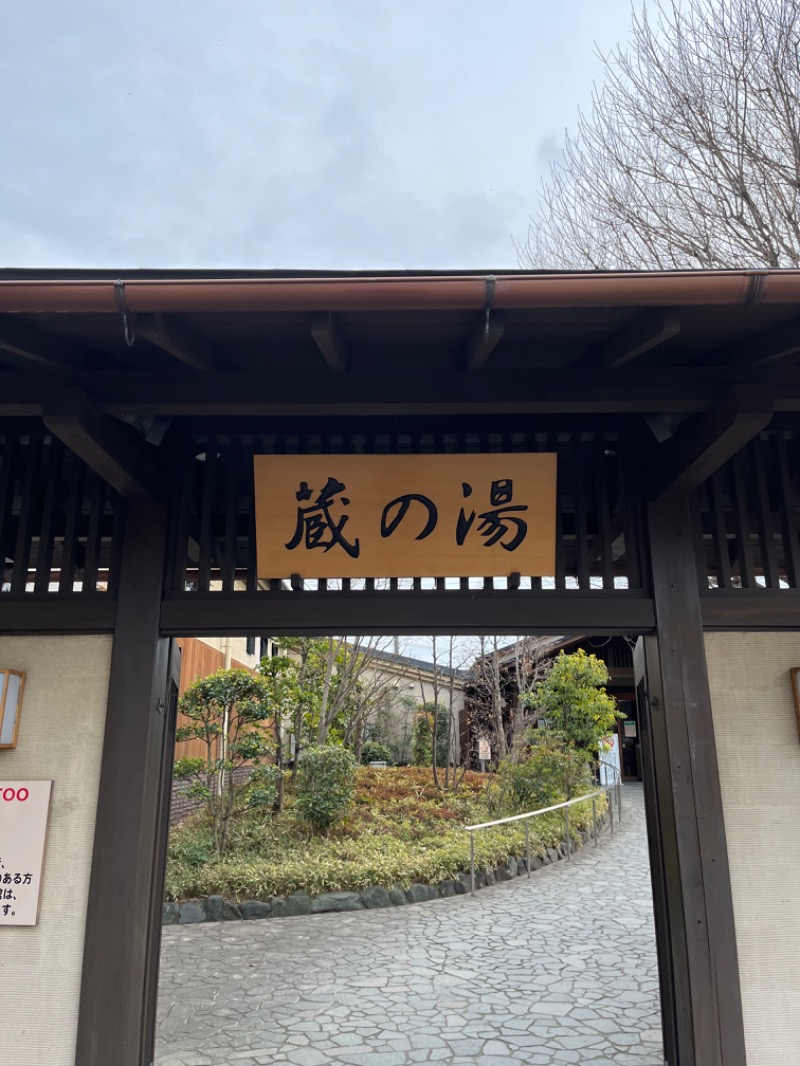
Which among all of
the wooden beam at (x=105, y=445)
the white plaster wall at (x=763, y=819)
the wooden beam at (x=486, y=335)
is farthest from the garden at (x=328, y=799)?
the wooden beam at (x=486, y=335)

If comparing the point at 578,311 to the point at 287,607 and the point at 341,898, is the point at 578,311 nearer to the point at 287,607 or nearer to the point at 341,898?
the point at 287,607

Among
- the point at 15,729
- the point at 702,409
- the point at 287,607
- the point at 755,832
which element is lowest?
the point at 755,832

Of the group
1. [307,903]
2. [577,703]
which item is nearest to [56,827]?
[307,903]

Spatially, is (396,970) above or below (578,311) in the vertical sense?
below

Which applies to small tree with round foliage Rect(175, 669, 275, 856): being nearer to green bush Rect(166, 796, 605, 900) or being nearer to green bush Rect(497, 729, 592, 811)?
green bush Rect(166, 796, 605, 900)

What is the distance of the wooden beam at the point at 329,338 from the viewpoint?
266cm

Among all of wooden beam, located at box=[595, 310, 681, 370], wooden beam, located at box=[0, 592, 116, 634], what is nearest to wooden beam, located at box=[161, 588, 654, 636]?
wooden beam, located at box=[0, 592, 116, 634]

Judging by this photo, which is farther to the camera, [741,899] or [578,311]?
[741,899]

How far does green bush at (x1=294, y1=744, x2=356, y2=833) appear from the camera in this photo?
34.2 ft

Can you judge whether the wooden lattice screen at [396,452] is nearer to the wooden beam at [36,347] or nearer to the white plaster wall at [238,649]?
the wooden beam at [36,347]

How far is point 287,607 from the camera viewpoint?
3.71m

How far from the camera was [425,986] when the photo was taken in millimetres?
6426

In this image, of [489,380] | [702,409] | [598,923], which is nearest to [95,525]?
[489,380]

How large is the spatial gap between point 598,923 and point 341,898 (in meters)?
2.96
